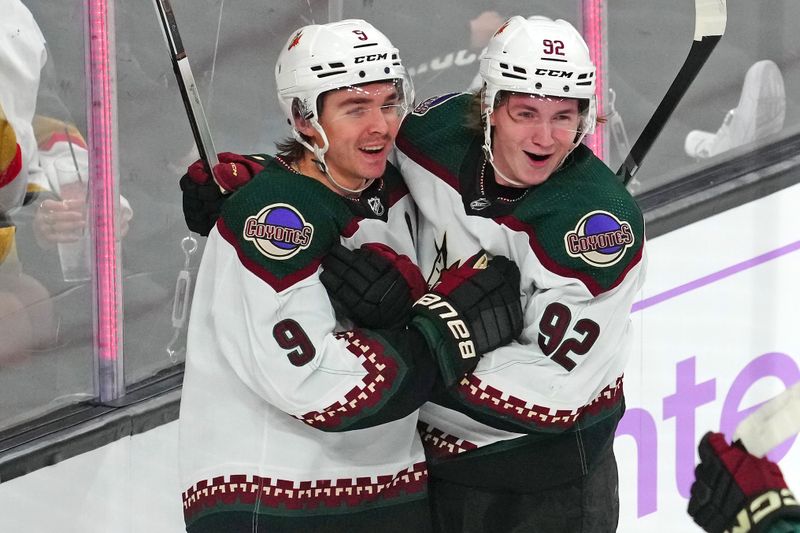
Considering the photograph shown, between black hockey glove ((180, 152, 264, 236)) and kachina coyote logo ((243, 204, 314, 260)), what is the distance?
0.25 metres

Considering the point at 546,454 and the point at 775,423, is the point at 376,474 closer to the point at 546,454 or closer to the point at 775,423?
the point at 546,454

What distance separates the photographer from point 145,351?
3061mm

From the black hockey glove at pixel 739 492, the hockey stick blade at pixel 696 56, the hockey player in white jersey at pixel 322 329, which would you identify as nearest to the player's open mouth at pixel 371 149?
the hockey player in white jersey at pixel 322 329

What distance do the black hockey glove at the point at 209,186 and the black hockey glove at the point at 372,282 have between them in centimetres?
32

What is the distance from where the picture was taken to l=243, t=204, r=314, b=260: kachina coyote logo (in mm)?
2113

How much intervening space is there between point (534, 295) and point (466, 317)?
0.45ft

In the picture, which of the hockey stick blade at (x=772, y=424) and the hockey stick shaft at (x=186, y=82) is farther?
the hockey stick shaft at (x=186, y=82)

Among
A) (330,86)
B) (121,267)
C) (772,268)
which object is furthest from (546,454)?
(772,268)

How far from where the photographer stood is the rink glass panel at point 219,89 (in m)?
2.91

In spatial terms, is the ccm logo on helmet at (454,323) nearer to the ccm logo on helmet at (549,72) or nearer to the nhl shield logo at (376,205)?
the nhl shield logo at (376,205)

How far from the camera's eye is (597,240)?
2182 mm

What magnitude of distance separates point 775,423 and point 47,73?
1.66m

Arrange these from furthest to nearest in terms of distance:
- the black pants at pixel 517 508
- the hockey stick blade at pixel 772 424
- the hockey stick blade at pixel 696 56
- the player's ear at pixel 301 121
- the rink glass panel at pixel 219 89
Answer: the rink glass panel at pixel 219 89, the hockey stick blade at pixel 696 56, the black pants at pixel 517 508, the player's ear at pixel 301 121, the hockey stick blade at pixel 772 424

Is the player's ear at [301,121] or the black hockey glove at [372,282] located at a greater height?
the player's ear at [301,121]
